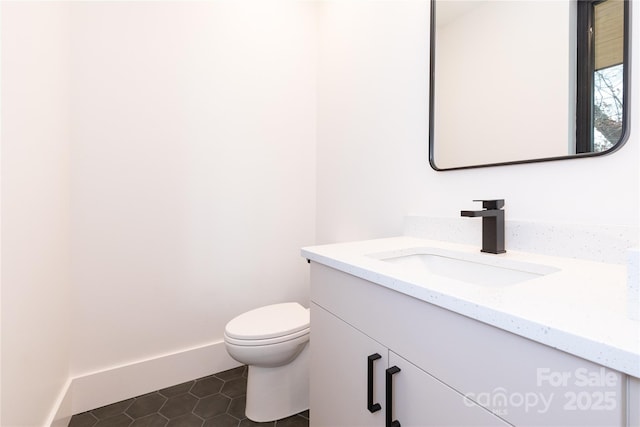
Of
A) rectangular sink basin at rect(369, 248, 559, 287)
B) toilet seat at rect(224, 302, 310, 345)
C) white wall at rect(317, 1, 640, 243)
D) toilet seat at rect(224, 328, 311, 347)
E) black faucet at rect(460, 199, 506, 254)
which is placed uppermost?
white wall at rect(317, 1, 640, 243)

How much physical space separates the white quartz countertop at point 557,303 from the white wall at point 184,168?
1.18 m

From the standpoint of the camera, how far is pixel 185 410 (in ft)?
4.91

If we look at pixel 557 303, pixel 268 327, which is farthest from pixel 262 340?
pixel 557 303

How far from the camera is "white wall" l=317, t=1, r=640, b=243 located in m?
0.84

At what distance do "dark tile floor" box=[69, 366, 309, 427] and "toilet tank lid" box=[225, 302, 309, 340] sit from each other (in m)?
0.42

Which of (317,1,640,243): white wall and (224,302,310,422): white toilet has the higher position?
(317,1,640,243): white wall

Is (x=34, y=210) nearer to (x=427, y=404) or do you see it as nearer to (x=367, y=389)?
(x=367, y=389)

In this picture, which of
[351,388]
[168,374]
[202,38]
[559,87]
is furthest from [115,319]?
[559,87]

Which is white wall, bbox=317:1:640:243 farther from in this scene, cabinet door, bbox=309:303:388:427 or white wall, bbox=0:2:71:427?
white wall, bbox=0:2:71:427

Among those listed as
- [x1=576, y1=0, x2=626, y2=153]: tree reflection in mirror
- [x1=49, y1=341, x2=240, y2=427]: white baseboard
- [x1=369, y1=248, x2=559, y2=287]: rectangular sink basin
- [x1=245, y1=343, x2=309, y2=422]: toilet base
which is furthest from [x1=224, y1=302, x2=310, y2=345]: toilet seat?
[x1=576, y1=0, x2=626, y2=153]: tree reflection in mirror

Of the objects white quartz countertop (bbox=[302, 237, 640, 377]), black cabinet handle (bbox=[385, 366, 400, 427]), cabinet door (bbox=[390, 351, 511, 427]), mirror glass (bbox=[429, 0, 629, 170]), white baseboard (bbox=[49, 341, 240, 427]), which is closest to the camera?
white quartz countertop (bbox=[302, 237, 640, 377])

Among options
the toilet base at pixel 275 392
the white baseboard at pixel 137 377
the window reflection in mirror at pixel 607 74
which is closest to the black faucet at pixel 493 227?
the window reflection in mirror at pixel 607 74

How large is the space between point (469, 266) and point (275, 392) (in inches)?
41.9

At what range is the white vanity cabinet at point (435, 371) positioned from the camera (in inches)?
17.2
